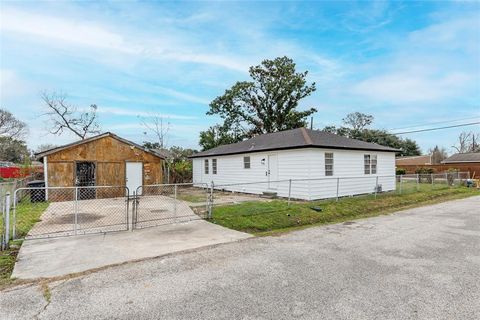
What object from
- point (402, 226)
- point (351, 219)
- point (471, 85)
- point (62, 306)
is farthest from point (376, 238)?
point (471, 85)

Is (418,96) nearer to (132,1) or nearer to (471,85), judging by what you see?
(471,85)

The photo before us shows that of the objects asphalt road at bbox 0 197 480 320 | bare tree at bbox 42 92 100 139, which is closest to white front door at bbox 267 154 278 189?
asphalt road at bbox 0 197 480 320

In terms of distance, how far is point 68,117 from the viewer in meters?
31.9

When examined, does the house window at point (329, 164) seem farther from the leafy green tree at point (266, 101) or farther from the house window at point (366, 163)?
the leafy green tree at point (266, 101)

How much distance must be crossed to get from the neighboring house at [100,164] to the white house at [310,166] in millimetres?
4865

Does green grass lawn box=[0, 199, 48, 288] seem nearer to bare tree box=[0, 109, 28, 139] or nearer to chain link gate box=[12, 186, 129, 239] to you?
chain link gate box=[12, 186, 129, 239]

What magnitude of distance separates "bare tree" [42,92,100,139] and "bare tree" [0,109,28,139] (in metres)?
13.0

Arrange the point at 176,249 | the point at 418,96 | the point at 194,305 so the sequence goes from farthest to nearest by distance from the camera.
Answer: the point at 418,96
the point at 176,249
the point at 194,305

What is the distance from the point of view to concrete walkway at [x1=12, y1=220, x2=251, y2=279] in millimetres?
4906

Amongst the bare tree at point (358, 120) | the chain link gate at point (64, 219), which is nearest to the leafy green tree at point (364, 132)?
the bare tree at point (358, 120)

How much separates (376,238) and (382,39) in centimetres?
1226

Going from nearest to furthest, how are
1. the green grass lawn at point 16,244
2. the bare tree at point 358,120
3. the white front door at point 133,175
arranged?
the green grass lawn at point 16,244, the white front door at point 133,175, the bare tree at point 358,120

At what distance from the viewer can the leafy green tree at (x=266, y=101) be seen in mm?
33906

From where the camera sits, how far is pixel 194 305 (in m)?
3.50
